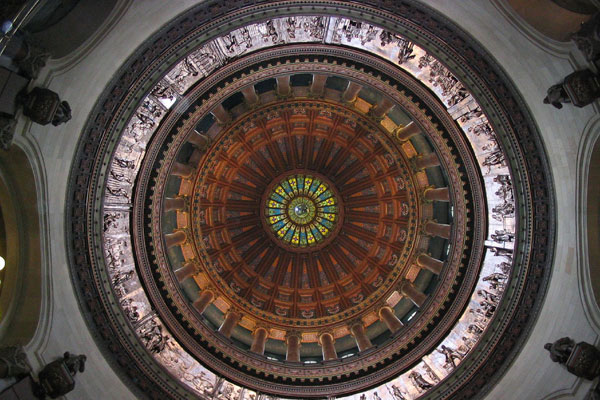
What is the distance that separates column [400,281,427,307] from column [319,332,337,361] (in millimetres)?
4446

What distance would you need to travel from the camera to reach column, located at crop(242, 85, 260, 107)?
16892 mm

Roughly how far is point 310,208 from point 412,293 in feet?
27.1

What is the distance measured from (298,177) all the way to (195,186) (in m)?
6.96

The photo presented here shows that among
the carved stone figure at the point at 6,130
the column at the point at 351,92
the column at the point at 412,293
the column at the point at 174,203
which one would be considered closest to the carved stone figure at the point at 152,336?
the column at the point at 174,203

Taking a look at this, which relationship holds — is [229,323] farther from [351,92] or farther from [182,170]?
A: [351,92]

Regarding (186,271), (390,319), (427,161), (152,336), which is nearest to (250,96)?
(427,161)

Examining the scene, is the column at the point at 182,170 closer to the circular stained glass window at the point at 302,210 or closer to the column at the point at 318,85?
the circular stained glass window at the point at 302,210

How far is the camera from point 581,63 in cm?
916

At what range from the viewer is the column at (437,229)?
18.0 metres

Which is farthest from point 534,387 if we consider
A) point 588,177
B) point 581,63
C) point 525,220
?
point 581,63

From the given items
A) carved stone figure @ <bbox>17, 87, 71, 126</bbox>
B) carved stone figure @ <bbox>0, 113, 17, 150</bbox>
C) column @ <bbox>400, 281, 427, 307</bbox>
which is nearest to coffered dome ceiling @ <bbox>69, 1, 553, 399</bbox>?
column @ <bbox>400, 281, 427, 307</bbox>

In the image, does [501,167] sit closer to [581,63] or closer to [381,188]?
[581,63]

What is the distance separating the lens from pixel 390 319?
19453 mm

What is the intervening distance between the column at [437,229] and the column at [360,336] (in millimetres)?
5986
